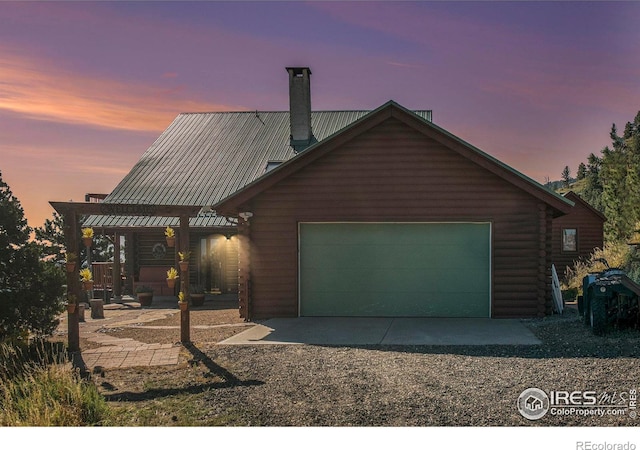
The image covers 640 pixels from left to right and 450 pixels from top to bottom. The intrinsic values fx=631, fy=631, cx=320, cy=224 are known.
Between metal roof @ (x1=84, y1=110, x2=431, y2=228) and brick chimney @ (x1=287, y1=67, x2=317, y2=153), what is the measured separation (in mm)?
525

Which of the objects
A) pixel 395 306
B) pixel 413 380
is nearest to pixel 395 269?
pixel 395 306

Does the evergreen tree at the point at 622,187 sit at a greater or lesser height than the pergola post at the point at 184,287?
greater

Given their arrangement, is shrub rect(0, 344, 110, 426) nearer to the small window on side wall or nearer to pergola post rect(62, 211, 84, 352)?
pergola post rect(62, 211, 84, 352)

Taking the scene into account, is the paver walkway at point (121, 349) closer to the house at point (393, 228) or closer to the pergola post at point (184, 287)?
the pergola post at point (184, 287)

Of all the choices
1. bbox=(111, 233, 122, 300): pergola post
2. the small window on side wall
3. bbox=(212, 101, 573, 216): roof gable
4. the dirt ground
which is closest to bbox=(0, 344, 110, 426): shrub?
the dirt ground

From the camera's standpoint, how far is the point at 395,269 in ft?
48.2

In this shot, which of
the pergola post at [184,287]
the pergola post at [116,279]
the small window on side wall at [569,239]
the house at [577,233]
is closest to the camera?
the pergola post at [184,287]

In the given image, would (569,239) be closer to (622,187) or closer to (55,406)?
(622,187)

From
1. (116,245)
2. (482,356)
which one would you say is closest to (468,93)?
(482,356)

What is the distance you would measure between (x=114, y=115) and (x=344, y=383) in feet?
18.1

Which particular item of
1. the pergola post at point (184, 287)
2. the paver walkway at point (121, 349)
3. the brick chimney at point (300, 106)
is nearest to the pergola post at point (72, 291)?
the paver walkway at point (121, 349)

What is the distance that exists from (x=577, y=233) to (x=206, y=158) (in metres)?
18.5

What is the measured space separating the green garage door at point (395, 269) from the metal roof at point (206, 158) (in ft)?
18.7

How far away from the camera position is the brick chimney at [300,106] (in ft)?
78.1
